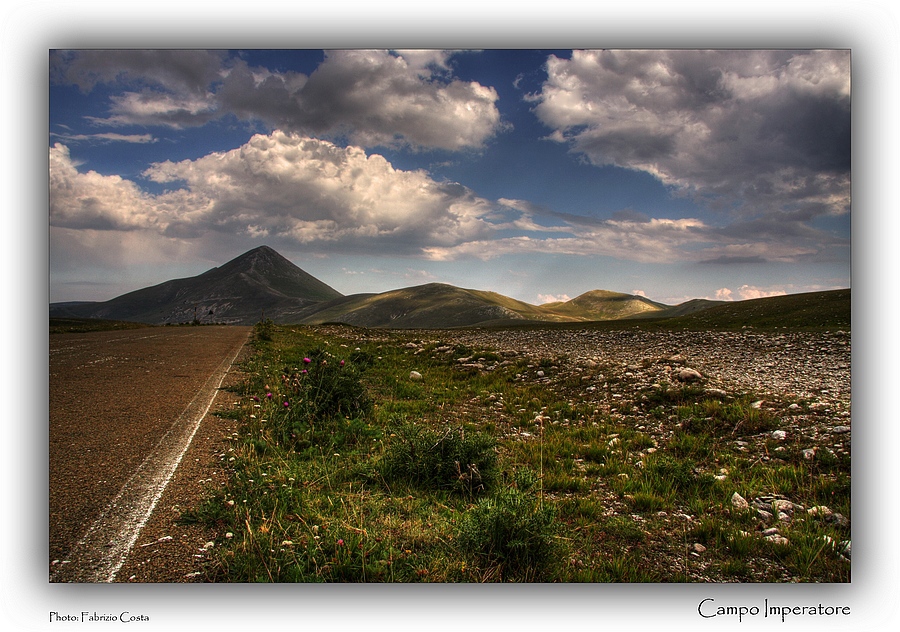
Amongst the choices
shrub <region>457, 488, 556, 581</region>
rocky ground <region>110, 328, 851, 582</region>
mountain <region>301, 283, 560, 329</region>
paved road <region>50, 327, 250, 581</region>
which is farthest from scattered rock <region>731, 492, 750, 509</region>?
mountain <region>301, 283, 560, 329</region>

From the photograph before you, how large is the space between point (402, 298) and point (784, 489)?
15836 centimetres

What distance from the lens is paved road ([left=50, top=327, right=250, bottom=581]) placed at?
3.17m

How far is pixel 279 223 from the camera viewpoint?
7.65 meters

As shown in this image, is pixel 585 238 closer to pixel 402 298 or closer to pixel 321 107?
pixel 321 107

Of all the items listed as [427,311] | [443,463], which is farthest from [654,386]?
[427,311]

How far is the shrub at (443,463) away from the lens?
4.23 metres

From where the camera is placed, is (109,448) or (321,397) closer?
(109,448)

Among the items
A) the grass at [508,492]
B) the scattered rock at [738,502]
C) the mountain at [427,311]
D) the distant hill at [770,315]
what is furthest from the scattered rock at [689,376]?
the mountain at [427,311]

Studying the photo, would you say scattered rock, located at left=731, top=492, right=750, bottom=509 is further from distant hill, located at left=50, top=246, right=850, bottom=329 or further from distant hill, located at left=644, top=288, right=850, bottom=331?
distant hill, located at left=644, top=288, right=850, bottom=331

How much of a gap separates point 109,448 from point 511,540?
4.02m

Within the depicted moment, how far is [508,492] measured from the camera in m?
3.84

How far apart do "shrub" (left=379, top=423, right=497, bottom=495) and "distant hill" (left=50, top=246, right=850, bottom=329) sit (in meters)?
2.98

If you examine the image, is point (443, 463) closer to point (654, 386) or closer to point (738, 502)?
point (738, 502)

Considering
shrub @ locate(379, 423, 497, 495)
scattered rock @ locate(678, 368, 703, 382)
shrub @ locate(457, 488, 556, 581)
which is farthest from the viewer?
scattered rock @ locate(678, 368, 703, 382)
